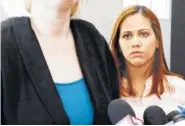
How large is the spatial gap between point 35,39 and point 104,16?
0.25m

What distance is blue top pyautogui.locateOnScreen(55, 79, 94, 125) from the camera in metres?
1.22

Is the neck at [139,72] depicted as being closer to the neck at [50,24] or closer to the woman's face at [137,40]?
the woman's face at [137,40]

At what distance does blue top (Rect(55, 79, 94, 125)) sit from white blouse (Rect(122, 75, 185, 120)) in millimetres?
133

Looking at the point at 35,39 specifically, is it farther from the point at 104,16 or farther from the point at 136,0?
the point at 136,0

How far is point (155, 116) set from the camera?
1.11m

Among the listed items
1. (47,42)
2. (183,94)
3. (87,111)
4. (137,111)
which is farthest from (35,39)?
(183,94)

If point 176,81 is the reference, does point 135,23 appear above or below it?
above

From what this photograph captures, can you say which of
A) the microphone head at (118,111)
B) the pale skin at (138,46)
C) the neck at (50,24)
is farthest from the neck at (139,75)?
the neck at (50,24)

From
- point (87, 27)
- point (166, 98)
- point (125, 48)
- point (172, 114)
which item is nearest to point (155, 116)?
point (172, 114)

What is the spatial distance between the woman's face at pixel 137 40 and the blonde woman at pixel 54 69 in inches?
2.6

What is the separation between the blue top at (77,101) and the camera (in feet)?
4.02

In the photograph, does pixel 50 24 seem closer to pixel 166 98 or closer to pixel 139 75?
pixel 139 75

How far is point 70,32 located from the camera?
4.19ft

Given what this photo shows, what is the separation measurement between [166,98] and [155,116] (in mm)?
167
